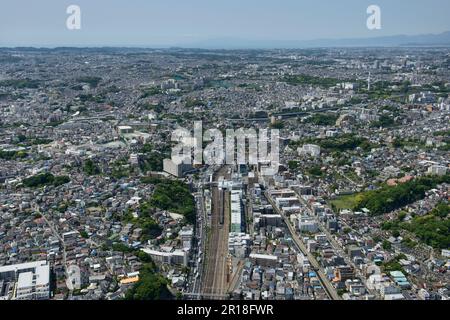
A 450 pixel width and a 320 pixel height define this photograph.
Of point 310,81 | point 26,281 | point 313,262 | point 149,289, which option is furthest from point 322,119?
point 26,281

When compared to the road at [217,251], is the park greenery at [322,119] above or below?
above

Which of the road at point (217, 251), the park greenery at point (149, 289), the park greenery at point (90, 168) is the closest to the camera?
the park greenery at point (149, 289)

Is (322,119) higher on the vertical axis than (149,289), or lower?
higher

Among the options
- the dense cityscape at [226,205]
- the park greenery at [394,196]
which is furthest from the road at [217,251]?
the park greenery at [394,196]

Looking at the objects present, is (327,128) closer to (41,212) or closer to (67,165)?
(67,165)

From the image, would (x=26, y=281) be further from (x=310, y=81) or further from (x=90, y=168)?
(x=310, y=81)

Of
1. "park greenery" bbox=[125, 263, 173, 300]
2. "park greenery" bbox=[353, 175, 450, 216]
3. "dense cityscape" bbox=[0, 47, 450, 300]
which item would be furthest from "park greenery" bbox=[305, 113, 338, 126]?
"park greenery" bbox=[125, 263, 173, 300]

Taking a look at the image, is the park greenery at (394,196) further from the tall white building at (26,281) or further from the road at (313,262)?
the tall white building at (26,281)
